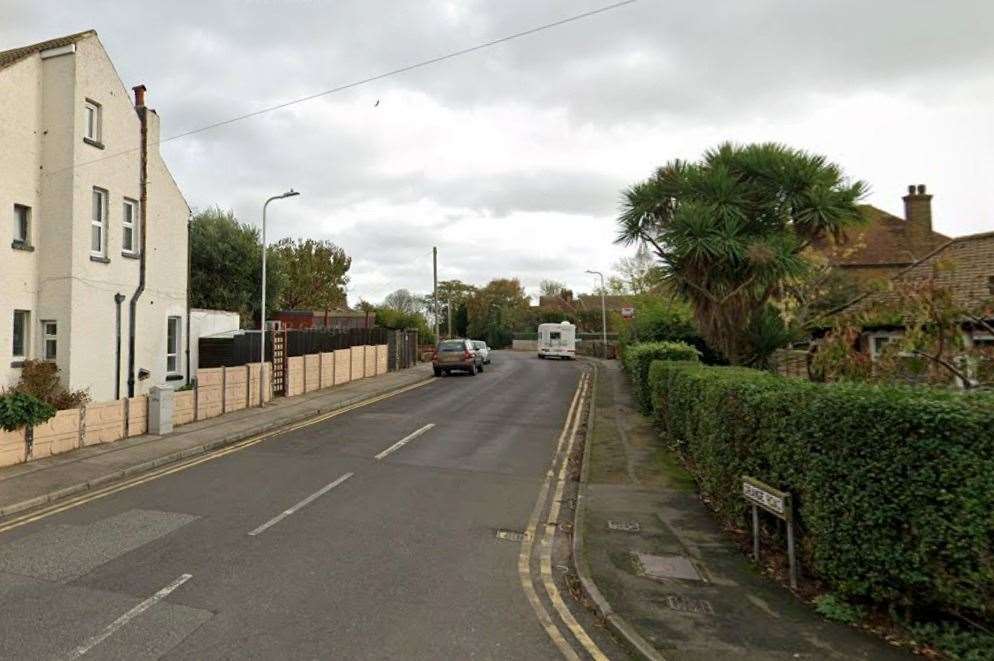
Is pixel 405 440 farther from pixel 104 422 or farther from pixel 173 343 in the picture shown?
pixel 173 343

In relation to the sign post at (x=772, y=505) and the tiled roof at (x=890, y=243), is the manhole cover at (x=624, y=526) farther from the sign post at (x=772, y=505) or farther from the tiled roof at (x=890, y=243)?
the tiled roof at (x=890, y=243)

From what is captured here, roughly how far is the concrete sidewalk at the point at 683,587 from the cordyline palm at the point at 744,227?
6.05 metres

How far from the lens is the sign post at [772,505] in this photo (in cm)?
584

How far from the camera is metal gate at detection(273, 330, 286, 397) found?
2097cm

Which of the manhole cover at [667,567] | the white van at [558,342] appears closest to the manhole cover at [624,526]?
the manhole cover at [667,567]

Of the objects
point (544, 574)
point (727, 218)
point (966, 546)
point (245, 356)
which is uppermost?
point (727, 218)

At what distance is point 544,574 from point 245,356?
16.3 metres

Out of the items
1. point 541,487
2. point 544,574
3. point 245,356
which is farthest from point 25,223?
point 544,574

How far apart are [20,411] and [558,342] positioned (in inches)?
1513

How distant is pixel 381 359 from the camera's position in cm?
3131

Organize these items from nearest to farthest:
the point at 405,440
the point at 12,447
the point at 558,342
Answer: the point at 12,447
the point at 405,440
the point at 558,342

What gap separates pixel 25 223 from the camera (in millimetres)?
14344

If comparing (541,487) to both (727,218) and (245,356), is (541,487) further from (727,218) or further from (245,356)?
(245,356)

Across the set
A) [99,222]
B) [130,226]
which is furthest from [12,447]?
[130,226]
